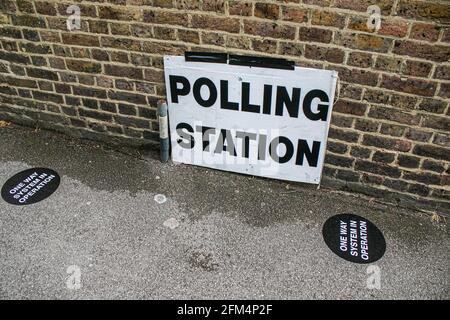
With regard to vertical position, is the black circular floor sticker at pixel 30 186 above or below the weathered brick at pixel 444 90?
below

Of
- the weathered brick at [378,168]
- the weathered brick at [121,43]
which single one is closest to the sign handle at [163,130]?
the weathered brick at [121,43]

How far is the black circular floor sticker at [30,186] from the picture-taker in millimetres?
2592

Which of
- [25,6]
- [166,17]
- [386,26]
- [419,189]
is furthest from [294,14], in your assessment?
[25,6]

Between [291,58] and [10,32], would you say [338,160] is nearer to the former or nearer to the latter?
[291,58]

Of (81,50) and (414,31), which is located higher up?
(414,31)

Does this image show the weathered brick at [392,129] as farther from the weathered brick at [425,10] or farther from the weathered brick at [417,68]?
the weathered brick at [425,10]

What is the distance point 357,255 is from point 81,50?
2267 millimetres

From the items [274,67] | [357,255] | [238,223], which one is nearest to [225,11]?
[274,67]

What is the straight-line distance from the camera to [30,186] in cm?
270

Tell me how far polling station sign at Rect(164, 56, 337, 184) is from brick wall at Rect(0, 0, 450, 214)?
0.09 meters

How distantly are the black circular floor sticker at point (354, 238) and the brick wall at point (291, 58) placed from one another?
30 centimetres

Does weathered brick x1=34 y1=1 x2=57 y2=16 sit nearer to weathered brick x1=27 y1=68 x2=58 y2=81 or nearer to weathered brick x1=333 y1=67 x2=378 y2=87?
weathered brick x1=27 y1=68 x2=58 y2=81
